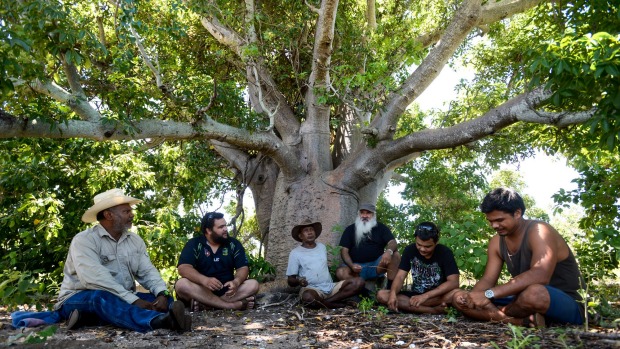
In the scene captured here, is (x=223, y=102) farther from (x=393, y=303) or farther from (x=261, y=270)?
(x=393, y=303)

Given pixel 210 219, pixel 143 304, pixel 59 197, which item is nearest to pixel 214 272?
pixel 210 219

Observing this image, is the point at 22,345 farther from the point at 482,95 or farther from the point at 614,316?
the point at 482,95

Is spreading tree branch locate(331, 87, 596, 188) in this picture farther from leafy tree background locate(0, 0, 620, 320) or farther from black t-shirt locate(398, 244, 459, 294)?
black t-shirt locate(398, 244, 459, 294)

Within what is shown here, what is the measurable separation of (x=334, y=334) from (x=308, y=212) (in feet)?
15.0

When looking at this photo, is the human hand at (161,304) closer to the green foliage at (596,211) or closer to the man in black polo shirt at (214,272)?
the man in black polo shirt at (214,272)

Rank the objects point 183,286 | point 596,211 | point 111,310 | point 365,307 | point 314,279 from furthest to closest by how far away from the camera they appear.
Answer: point 596,211 < point 314,279 < point 183,286 < point 365,307 < point 111,310

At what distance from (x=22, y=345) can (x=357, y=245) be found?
4209 millimetres

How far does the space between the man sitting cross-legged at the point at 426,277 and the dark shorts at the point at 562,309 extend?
124cm

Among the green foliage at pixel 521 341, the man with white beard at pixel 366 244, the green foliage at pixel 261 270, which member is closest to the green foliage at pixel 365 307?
the man with white beard at pixel 366 244

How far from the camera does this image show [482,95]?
10867 millimetres

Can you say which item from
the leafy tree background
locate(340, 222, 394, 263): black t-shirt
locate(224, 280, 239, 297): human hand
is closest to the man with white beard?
locate(340, 222, 394, 263): black t-shirt

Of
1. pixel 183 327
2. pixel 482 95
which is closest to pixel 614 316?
pixel 183 327

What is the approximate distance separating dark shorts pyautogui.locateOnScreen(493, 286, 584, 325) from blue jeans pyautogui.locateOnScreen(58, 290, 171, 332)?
125 inches

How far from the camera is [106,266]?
530cm
